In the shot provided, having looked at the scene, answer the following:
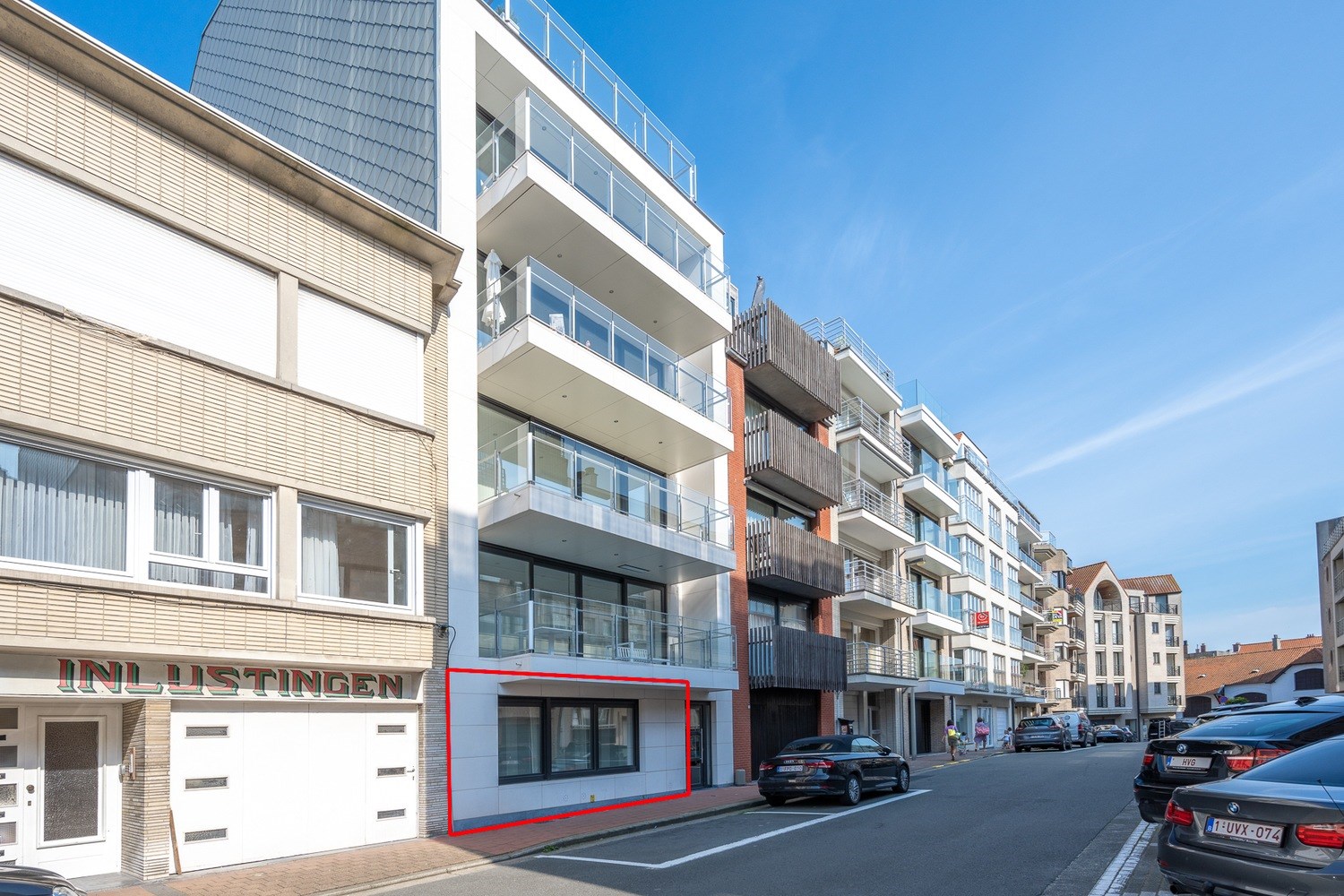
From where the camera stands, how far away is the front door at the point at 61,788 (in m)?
10.2

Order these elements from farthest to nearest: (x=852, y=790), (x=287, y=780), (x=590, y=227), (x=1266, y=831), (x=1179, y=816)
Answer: (x=590, y=227), (x=852, y=790), (x=287, y=780), (x=1179, y=816), (x=1266, y=831)

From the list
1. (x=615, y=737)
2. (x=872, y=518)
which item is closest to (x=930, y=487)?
(x=872, y=518)

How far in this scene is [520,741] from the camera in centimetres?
1692

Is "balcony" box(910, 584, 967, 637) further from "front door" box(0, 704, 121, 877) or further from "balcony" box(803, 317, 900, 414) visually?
"front door" box(0, 704, 121, 877)

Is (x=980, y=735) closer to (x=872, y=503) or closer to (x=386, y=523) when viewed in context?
(x=872, y=503)

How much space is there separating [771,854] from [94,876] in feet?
24.2

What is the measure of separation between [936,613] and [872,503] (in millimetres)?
7851

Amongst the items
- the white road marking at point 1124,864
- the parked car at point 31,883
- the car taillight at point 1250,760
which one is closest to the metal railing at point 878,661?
the white road marking at point 1124,864

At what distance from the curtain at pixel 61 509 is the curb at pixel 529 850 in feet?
14.3

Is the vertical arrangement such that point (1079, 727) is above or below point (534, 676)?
below

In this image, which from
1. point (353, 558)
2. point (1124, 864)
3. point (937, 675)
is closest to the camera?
point (1124, 864)

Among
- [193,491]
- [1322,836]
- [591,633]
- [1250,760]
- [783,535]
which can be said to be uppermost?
[193,491]

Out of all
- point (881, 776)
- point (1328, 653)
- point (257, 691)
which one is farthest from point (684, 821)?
point (1328, 653)

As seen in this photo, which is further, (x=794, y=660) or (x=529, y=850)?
(x=794, y=660)
